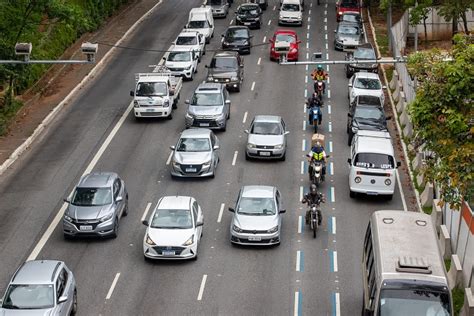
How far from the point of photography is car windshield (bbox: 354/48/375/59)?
56.1 metres

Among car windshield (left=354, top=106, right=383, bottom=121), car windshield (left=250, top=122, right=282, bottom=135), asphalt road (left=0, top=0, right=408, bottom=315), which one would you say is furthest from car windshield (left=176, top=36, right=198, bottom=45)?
car windshield (left=250, top=122, right=282, bottom=135)

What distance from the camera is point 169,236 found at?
32469 mm

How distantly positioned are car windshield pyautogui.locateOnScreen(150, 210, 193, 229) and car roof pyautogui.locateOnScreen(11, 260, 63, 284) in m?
5.80

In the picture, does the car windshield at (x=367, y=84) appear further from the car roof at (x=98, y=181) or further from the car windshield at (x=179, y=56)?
the car roof at (x=98, y=181)

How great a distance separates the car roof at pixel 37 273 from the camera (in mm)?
26641

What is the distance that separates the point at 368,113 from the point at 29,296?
2359 cm

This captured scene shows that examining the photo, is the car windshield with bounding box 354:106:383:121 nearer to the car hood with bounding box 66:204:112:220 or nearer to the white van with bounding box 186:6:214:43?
the car hood with bounding box 66:204:112:220

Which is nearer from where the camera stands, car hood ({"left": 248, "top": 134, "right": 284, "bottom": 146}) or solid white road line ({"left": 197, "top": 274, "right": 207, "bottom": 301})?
solid white road line ({"left": 197, "top": 274, "right": 207, "bottom": 301})

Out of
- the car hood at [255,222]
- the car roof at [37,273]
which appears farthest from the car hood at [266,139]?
the car roof at [37,273]

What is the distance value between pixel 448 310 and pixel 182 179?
64.5 feet

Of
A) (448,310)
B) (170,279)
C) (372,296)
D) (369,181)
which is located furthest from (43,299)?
(369,181)

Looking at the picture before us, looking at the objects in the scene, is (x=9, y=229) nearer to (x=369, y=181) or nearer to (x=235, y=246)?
(x=235, y=246)

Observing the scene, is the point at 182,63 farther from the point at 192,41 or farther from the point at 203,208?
the point at 203,208

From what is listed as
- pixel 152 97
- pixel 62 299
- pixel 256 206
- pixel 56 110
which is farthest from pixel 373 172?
pixel 56 110
